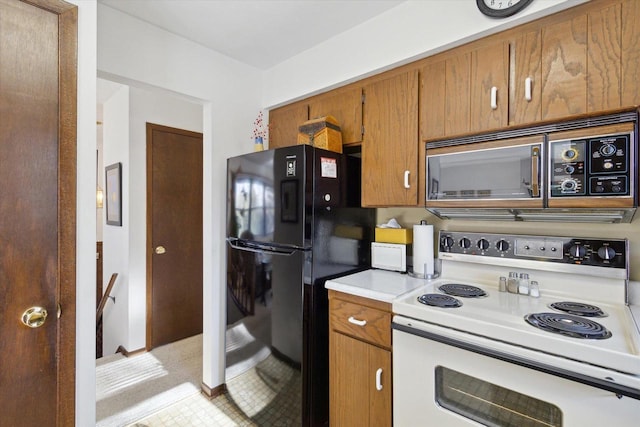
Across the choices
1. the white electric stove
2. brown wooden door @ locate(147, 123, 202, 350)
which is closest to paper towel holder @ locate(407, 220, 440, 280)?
the white electric stove

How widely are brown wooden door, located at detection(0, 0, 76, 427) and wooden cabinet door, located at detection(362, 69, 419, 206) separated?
1441mm

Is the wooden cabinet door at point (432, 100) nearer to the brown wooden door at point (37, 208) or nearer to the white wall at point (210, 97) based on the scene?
the white wall at point (210, 97)

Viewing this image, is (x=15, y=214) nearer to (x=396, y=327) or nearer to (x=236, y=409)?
(x=396, y=327)

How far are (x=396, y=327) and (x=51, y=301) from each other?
52.8 inches

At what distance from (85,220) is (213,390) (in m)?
1.59

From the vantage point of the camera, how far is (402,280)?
176 centimetres

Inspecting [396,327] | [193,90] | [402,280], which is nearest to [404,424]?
[396,327]

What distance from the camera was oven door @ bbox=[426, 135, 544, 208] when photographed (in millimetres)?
1358

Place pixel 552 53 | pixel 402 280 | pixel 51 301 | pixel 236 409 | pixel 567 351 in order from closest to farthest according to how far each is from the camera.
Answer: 1. pixel 567 351
2. pixel 51 301
3. pixel 552 53
4. pixel 402 280
5. pixel 236 409

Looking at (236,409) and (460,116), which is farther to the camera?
(236,409)

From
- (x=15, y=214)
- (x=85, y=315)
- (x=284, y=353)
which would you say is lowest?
(x=284, y=353)

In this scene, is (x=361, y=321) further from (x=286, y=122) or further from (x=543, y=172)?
(x=286, y=122)

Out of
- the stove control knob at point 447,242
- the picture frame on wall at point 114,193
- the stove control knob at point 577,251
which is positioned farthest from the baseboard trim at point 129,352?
the stove control knob at point 577,251

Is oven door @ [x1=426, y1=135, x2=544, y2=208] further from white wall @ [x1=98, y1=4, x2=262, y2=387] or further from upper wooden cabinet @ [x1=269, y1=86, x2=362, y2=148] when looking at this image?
white wall @ [x1=98, y1=4, x2=262, y2=387]
